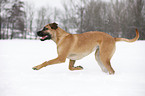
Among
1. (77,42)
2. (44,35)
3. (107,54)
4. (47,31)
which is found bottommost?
(107,54)

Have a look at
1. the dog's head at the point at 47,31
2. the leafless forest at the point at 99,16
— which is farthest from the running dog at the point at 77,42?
the leafless forest at the point at 99,16

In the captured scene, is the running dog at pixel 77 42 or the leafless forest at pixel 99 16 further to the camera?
the leafless forest at pixel 99 16

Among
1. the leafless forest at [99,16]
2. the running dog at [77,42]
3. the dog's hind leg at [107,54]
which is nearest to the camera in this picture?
the dog's hind leg at [107,54]

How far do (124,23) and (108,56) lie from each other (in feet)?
60.2

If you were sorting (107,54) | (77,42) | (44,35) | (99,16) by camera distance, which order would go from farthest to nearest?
(99,16) < (77,42) < (44,35) < (107,54)

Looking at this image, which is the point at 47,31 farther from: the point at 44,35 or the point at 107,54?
the point at 107,54

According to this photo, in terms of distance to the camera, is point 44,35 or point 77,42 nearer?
point 44,35

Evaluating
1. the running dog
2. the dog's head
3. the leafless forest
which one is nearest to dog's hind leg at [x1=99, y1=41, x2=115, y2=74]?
the running dog

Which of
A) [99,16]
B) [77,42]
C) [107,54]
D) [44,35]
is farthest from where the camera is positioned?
[99,16]

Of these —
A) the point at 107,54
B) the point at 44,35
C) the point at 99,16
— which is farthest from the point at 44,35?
the point at 99,16

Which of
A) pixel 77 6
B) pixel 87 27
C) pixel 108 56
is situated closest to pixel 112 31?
pixel 87 27

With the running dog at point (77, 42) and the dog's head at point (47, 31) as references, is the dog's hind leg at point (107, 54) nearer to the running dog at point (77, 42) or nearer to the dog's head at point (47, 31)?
the running dog at point (77, 42)

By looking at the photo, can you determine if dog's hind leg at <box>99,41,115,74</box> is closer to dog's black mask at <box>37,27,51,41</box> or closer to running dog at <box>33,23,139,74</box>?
running dog at <box>33,23,139,74</box>

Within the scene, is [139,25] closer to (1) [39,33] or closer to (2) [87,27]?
(2) [87,27]
